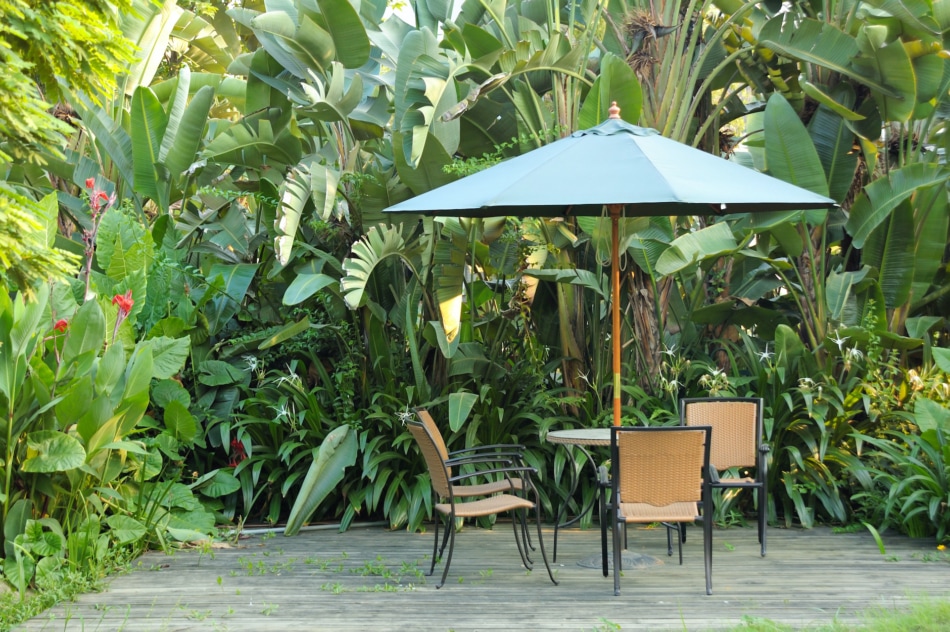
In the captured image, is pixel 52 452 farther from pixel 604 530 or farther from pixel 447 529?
pixel 604 530

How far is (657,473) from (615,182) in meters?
1.42

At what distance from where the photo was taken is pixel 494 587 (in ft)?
15.9

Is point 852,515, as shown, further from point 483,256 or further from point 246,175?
point 246,175

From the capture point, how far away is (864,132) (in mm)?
7094

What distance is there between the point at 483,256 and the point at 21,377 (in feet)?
12.0

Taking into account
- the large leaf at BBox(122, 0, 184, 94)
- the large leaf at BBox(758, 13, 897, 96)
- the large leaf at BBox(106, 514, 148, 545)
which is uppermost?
the large leaf at BBox(122, 0, 184, 94)

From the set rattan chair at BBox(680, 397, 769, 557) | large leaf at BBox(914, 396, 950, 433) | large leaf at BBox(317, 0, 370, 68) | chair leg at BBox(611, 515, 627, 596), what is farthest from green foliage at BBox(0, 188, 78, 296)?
large leaf at BBox(914, 396, 950, 433)

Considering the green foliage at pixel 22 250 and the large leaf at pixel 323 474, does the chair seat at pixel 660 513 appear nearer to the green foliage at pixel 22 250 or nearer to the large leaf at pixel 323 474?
the large leaf at pixel 323 474

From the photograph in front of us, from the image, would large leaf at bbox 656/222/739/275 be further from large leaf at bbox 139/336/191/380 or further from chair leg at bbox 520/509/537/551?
large leaf at bbox 139/336/191/380

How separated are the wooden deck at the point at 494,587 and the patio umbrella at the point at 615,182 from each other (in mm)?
1036

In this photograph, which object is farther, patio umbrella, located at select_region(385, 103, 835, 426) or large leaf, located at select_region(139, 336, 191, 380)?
large leaf, located at select_region(139, 336, 191, 380)

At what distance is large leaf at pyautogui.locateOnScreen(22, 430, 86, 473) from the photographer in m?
4.73

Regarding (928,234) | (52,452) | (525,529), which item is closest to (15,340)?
(52,452)

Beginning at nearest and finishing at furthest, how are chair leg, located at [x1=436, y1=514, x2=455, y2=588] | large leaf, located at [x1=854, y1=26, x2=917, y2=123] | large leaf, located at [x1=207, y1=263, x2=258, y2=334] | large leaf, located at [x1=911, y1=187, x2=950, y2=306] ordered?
chair leg, located at [x1=436, y1=514, x2=455, y2=588]
large leaf, located at [x1=854, y1=26, x2=917, y2=123]
large leaf, located at [x1=911, y1=187, x2=950, y2=306]
large leaf, located at [x1=207, y1=263, x2=258, y2=334]
